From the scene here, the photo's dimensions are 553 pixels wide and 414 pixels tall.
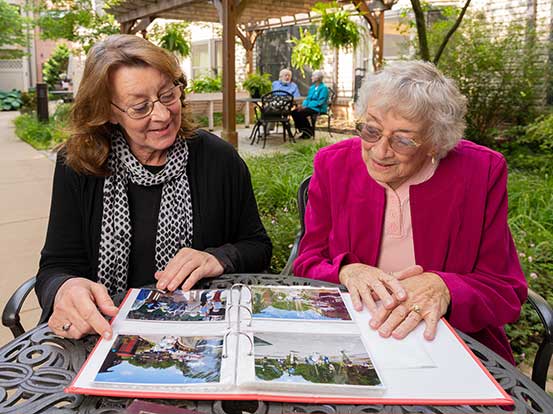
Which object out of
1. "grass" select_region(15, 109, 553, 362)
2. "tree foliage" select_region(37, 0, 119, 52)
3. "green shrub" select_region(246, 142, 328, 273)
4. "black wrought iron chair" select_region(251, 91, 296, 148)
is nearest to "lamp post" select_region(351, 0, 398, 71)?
"black wrought iron chair" select_region(251, 91, 296, 148)

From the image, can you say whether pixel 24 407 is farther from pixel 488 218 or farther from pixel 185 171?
pixel 488 218

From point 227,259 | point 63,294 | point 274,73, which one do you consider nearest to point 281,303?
point 227,259

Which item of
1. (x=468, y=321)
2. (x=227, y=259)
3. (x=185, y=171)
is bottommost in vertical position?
(x=468, y=321)

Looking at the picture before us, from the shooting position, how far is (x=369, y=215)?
1.80 meters

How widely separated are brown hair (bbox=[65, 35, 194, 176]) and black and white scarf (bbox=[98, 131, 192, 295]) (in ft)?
0.18

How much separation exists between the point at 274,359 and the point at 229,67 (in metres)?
7.97

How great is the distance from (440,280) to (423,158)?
1.43ft

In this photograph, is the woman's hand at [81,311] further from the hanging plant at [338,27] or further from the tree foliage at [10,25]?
the tree foliage at [10,25]

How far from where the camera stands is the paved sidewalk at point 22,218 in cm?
370

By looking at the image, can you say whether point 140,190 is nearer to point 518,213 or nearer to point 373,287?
point 373,287

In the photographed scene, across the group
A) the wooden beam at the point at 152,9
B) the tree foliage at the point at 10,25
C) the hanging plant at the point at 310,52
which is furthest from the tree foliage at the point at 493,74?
the tree foliage at the point at 10,25

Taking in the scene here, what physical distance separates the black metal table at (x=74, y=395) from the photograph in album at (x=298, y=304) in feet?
0.96

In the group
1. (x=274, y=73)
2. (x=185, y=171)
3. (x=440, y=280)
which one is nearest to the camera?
(x=440, y=280)

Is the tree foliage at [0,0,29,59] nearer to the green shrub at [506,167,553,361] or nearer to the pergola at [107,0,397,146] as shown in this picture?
the pergola at [107,0,397,146]
